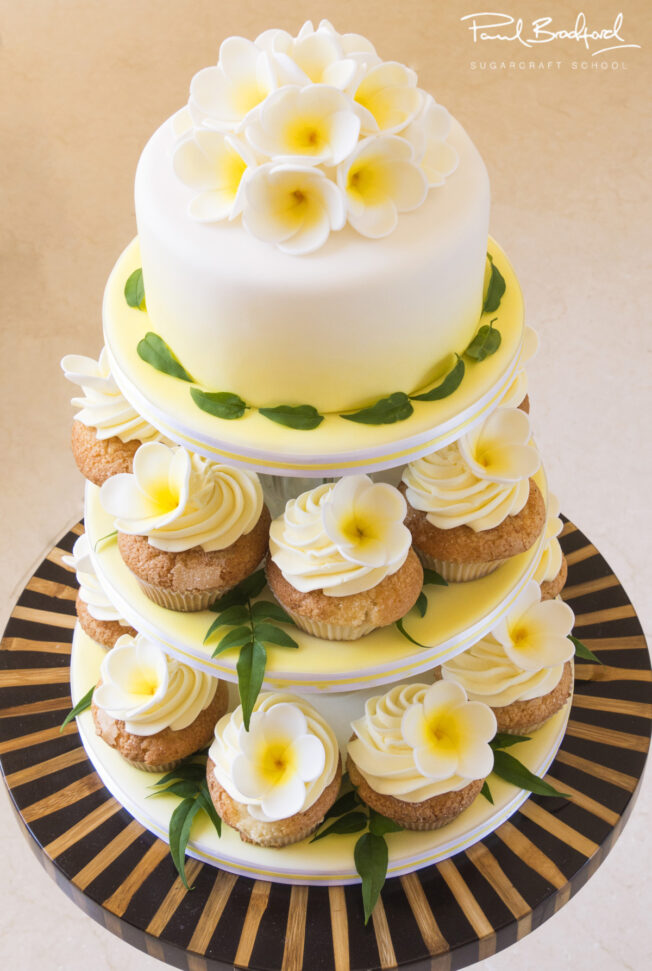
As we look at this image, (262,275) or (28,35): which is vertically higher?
(262,275)

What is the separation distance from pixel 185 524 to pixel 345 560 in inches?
12.0

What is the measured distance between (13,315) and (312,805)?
284cm

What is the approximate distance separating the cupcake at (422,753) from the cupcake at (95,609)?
0.62m

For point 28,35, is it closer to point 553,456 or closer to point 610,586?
point 553,456

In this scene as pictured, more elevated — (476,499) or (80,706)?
(476,499)

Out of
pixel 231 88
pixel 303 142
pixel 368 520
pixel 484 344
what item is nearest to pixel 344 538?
pixel 368 520

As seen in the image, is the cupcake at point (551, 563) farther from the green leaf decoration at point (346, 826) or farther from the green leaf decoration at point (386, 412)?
the green leaf decoration at point (386, 412)

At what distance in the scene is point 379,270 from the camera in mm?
1768

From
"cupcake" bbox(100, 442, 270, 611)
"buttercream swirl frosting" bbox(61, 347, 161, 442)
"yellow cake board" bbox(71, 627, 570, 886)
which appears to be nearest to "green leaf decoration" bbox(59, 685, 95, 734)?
"yellow cake board" bbox(71, 627, 570, 886)

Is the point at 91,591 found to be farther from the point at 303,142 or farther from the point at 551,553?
the point at 303,142

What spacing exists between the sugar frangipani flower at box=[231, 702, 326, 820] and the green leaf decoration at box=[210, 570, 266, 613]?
0.23 meters

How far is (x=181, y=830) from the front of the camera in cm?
241

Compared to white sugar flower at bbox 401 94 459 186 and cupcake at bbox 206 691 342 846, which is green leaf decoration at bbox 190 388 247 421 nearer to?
white sugar flower at bbox 401 94 459 186

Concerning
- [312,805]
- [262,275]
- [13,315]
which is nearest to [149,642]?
[312,805]
